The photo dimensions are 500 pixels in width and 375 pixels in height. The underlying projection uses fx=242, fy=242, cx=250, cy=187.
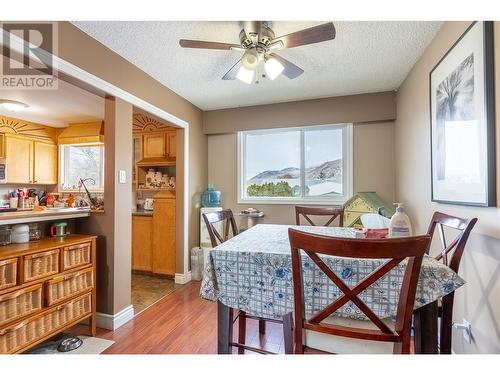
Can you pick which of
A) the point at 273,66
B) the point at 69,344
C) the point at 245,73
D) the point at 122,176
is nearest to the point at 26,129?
the point at 122,176

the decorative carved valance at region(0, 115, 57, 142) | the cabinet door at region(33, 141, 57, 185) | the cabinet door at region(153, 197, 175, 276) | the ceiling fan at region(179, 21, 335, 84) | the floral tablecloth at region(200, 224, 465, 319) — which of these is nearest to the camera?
the floral tablecloth at region(200, 224, 465, 319)

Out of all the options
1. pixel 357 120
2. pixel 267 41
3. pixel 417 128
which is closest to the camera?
pixel 267 41

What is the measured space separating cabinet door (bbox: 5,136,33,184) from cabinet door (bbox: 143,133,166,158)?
206 centimetres

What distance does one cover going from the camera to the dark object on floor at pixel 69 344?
1762mm

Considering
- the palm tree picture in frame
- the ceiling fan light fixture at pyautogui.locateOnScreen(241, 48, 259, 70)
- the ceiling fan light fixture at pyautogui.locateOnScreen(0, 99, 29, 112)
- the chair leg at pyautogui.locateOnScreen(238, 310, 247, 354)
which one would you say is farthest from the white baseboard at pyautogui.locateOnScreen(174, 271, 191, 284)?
the ceiling fan light fixture at pyautogui.locateOnScreen(0, 99, 29, 112)

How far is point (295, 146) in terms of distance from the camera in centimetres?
352

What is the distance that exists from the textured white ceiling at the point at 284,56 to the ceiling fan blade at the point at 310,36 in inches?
9.2

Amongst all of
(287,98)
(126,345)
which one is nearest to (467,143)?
(287,98)

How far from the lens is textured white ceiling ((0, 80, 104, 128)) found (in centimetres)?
289

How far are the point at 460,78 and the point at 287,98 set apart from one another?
6.53 ft

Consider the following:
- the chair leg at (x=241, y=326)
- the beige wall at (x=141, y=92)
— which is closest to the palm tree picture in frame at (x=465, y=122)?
the chair leg at (x=241, y=326)

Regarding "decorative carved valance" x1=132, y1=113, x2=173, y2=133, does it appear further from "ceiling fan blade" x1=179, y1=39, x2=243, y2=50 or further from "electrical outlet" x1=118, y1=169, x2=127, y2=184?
"ceiling fan blade" x1=179, y1=39, x2=243, y2=50
